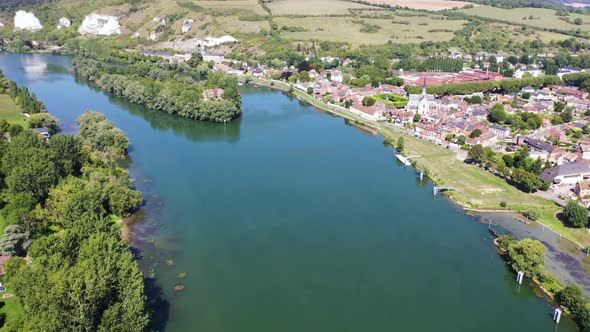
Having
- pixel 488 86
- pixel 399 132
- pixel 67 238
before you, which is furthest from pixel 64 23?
pixel 67 238

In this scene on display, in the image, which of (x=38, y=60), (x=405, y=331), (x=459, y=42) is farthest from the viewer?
(x=459, y=42)

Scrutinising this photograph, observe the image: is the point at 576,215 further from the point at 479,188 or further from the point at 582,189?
the point at 479,188

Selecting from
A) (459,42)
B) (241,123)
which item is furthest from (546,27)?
(241,123)

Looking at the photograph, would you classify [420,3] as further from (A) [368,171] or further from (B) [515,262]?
(B) [515,262]

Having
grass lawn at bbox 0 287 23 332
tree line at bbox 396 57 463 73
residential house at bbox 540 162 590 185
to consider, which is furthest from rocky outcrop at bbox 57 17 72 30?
residential house at bbox 540 162 590 185

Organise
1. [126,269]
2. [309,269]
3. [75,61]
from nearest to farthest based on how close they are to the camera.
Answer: [126,269], [309,269], [75,61]

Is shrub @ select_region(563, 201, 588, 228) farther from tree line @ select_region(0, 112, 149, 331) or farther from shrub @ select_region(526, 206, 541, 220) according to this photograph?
tree line @ select_region(0, 112, 149, 331)

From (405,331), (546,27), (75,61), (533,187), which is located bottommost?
(405,331)
